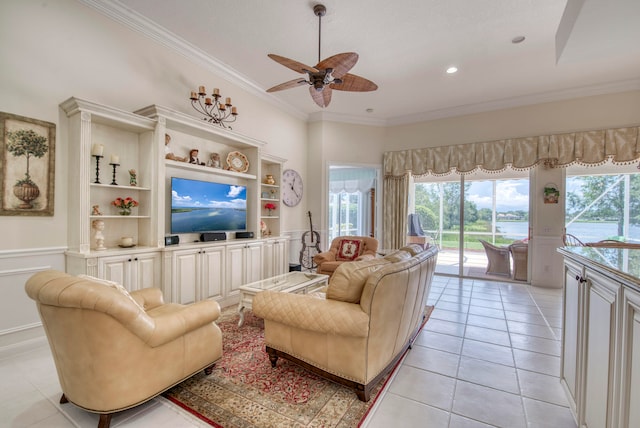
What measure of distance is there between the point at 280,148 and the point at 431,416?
4.70m

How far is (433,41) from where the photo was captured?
11.4ft

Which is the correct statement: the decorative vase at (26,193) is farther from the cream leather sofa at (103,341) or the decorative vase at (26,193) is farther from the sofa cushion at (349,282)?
the sofa cushion at (349,282)

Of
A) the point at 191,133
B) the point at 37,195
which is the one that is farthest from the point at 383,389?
the point at 191,133

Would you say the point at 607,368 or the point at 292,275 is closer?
the point at 607,368

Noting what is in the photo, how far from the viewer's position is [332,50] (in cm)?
368

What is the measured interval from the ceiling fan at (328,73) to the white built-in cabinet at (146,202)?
155cm

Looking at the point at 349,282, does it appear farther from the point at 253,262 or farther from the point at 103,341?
the point at 253,262

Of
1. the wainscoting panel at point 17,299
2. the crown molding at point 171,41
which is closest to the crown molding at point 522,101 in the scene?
the crown molding at point 171,41

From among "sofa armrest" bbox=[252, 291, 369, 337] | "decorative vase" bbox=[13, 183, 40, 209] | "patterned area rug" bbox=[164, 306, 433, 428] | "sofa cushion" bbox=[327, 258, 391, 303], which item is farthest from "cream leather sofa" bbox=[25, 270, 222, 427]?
"decorative vase" bbox=[13, 183, 40, 209]

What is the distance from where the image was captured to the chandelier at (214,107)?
11.9 ft

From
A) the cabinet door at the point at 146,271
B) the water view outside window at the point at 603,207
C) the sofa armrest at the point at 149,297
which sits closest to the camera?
the sofa armrest at the point at 149,297

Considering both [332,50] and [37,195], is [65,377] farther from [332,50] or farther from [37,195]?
[332,50]

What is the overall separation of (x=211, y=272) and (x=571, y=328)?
11.5ft

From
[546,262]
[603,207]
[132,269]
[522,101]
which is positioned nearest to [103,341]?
[132,269]
